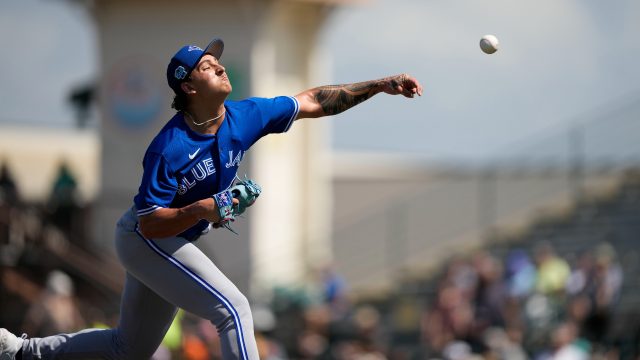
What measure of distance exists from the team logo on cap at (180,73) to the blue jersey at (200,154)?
23 centimetres

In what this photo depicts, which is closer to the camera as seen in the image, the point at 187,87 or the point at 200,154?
the point at 200,154

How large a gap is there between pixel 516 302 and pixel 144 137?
10457 millimetres

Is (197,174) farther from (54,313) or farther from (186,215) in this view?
(54,313)

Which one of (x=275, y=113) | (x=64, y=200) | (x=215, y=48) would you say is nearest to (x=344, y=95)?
(x=275, y=113)

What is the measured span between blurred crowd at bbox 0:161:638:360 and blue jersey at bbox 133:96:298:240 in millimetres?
7492

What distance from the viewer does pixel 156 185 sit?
7.30m

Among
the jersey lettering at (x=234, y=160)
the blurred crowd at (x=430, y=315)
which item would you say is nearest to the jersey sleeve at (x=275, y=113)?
the jersey lettering at (x=234, y=160)

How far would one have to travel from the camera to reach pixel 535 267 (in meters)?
19.0

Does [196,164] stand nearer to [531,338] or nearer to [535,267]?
[531,338]

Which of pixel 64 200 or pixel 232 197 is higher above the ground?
pixel 64 200

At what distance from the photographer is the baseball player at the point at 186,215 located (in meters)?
7.33

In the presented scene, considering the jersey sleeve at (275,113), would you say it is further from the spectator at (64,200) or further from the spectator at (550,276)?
the spectator at (64,200)

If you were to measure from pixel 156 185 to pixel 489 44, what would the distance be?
8.13ft

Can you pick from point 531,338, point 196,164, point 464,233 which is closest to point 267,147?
point 464,233
